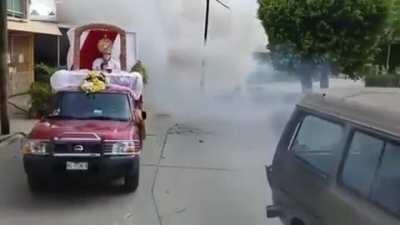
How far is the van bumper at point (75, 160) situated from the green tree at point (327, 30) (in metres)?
10.1

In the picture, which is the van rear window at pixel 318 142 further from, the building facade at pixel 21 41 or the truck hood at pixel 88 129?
the building facade at pixel 21 41

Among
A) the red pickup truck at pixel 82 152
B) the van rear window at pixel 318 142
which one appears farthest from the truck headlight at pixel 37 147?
the van rear window at pixel 318 142

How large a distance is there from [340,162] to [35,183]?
5853 mm

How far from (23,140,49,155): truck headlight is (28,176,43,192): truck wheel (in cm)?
45

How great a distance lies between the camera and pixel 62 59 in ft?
106

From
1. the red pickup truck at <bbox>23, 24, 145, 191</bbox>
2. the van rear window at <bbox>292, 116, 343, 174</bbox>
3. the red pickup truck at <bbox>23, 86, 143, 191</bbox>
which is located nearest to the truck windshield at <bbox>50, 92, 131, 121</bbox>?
the red pickup truck at <bbox>23, 24, 145, 191</bbox>

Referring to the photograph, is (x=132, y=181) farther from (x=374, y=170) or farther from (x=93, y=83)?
(x=374, y=170)

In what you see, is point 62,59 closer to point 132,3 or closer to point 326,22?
point 132,3

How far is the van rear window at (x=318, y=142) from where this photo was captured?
4578 mm

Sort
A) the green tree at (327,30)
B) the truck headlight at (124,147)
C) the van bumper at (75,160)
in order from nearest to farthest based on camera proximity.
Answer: the van bumper at (75,160), the truck headlight at (124,147), the green tree at (327,30)

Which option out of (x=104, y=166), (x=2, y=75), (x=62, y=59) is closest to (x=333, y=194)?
(x=104, y=166)

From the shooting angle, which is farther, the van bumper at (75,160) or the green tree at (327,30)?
the green tree at (327,30)

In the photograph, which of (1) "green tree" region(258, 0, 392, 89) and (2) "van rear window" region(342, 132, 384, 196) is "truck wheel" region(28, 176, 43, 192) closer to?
(2) "van rear window" region(342, 132, 384, 196)

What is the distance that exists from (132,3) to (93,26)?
16.5 ft
